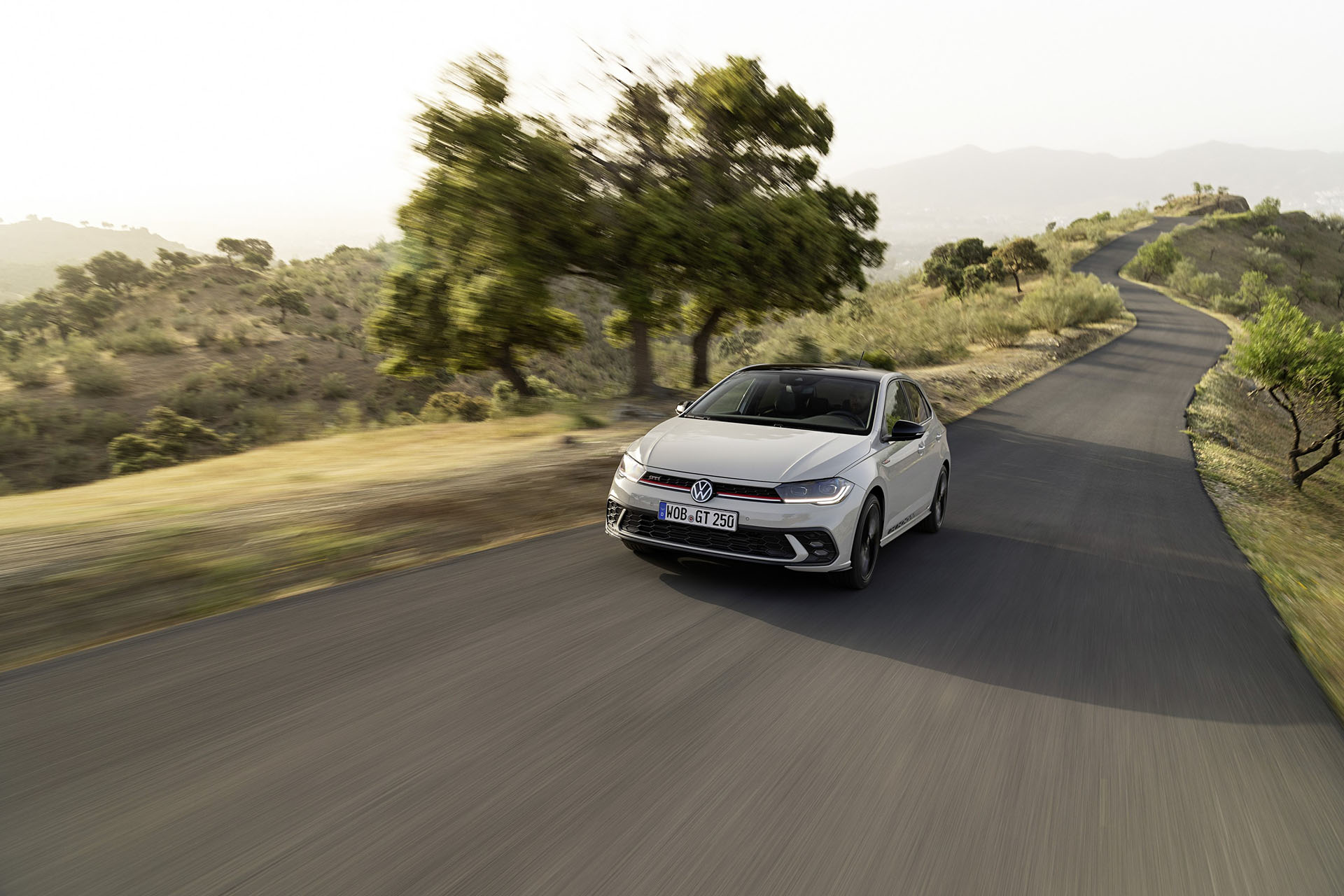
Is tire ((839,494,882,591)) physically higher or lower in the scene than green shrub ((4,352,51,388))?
higher

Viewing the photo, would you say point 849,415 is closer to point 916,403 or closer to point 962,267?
point 916,403

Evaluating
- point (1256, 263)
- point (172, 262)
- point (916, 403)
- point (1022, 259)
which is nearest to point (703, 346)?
point (916, 403)

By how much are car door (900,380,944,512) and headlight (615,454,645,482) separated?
2.45 metres

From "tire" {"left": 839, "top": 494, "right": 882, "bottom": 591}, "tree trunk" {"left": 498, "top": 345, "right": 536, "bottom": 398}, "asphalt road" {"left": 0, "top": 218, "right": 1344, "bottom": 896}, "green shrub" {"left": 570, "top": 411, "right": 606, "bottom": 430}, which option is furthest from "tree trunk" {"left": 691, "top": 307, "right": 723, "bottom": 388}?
"asphalt road" {"left": 0, "top": 218, "right": 1344, "bottom": 896}

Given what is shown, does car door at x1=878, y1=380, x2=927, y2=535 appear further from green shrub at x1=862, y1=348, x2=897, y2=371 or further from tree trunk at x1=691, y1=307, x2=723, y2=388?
green shrub at x1=862, y1=348, x2=897, y2=371

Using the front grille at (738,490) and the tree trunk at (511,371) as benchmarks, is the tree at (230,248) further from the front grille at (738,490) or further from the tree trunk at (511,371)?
the front grille at (738,490)

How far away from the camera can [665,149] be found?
17.2 metres


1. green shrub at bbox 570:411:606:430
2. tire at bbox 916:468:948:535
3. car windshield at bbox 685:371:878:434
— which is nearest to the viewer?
car windshield at bbox 685:371:878:434

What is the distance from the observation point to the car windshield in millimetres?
6820

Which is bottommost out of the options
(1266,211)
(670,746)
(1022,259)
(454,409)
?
(454,409)

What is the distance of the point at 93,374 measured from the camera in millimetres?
28797

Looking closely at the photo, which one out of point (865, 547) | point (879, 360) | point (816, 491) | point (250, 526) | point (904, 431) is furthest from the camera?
point (879, 360)

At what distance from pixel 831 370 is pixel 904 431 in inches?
36.5

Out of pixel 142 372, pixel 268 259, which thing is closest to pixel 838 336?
pixel 142 372
